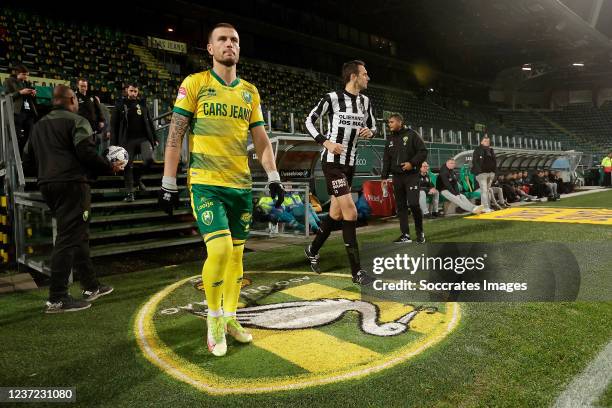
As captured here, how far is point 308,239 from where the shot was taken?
26.9ft

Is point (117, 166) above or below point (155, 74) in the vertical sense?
below

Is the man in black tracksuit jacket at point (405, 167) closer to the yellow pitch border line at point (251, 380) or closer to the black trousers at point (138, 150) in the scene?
the yellow pitch border line at point (251, 380)

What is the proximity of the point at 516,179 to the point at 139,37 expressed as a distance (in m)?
18.5

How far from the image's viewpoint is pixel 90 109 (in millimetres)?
7465

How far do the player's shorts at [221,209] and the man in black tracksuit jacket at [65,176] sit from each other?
1788 mm

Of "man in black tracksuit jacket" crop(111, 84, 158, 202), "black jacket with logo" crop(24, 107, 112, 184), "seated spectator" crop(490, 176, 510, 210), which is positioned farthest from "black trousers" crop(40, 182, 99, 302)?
"seated spectator" crop(490, 176, 510, 210)

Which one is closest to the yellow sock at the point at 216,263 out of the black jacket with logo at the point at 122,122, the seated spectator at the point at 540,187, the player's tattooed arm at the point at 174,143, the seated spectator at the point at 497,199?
the player's tattooed arm at the point at 174,143

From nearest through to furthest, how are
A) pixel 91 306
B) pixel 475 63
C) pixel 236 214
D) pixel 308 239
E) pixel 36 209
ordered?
pixel 236 214 → pixel 91 306 → pixel 36 209 → pixel 308 239 → pixel 475 63

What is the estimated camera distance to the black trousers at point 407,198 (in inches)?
282

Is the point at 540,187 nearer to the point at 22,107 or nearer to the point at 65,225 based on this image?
the point at 22,107

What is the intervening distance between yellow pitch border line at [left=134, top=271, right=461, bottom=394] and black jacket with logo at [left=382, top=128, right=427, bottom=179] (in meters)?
4.13

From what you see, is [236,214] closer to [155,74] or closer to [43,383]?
[43,383]

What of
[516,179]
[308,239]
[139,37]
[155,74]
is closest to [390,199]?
[308,239]

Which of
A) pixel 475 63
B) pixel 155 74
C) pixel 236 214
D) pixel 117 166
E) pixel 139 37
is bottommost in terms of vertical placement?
pixel 236 214
